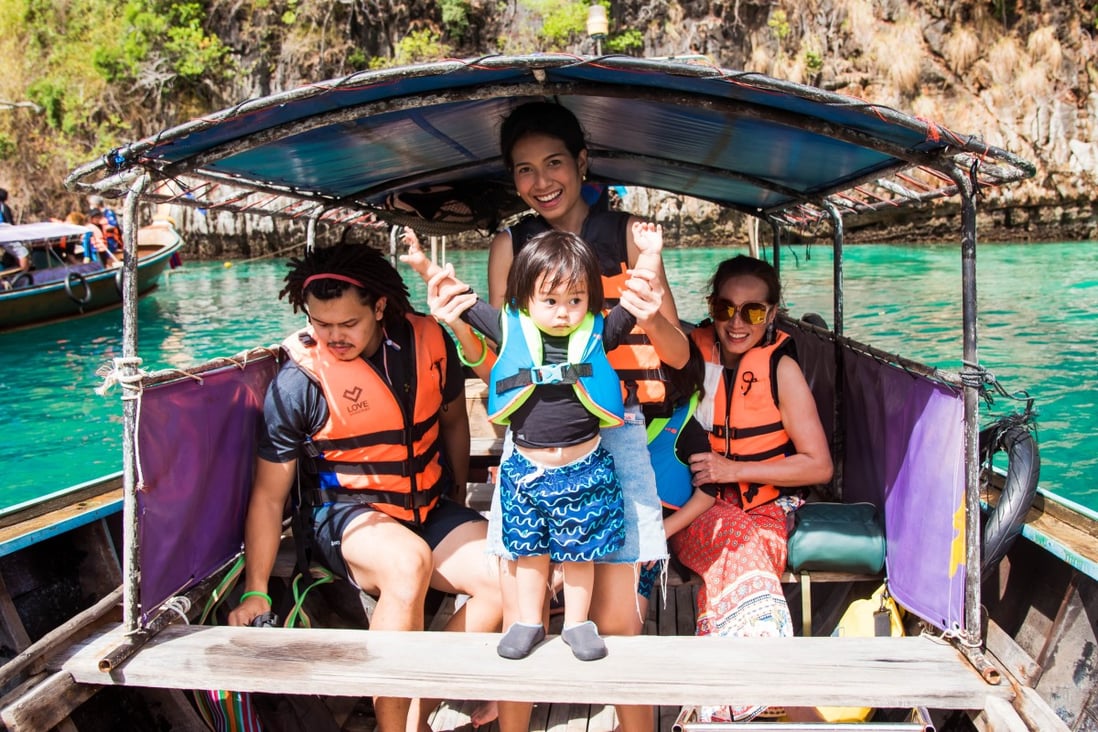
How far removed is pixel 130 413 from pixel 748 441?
2.25 meters

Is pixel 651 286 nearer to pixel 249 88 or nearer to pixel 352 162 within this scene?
pixel 352 162

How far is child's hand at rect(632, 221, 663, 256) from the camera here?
229 centimetres

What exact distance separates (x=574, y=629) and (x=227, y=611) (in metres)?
1.53

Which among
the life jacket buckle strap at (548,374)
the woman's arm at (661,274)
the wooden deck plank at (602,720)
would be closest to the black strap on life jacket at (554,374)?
the life jacket buckle strap at (548,374)

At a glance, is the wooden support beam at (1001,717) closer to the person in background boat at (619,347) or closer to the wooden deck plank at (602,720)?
the person in background boat at (619,347)

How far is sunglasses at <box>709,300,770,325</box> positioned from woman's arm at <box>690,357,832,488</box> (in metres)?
0.22

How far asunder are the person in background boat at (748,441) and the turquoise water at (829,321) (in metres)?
0.97

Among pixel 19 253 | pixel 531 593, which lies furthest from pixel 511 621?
pixel 19 253

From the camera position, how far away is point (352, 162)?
3629 mm

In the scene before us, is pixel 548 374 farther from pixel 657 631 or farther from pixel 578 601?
pixel 657 631

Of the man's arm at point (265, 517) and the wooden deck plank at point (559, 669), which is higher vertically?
the man's arm at point (265, 517)

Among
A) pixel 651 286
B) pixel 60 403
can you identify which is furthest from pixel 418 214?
pixel 60 403

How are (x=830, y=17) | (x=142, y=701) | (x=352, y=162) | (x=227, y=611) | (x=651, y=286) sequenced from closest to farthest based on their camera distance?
(x=651, y=286), (x=142, y=701), (x=227, y=611), (x=352, y=162), (x=830, y=17)

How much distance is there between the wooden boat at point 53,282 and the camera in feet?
45.7
